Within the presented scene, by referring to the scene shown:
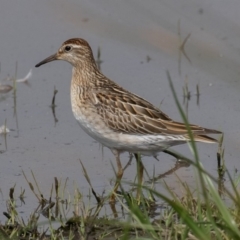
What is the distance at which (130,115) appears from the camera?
6410 millimetres

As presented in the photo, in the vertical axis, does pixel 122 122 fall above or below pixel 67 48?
below

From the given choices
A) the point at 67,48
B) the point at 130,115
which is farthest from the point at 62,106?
the point at 130,115

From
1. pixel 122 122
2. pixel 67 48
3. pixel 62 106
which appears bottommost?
pixel 62 106

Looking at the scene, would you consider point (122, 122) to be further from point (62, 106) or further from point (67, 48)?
point (62, 106)

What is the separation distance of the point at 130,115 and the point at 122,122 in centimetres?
11

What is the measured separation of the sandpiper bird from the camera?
6.11 m

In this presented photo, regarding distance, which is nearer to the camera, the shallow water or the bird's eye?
the shallow water

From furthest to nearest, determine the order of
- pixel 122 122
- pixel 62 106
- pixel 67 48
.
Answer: pixel 62 106, pixel 67 48, pixel 122 122

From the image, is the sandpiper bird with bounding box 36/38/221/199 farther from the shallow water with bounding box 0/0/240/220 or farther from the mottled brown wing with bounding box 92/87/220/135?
the shallow water with bounding box 0/0/240/220

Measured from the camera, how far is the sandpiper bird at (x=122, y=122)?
6109 mm

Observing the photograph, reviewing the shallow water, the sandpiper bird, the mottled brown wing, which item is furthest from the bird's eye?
the mottled brown wing

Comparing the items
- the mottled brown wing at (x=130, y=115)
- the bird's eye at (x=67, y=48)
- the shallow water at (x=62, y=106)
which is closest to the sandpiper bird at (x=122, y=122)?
the mottled brown wing at (x=130, y=115)

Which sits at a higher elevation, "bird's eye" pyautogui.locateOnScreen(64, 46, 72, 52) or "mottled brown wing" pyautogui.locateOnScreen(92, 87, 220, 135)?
"bird's eye" pyautogui.locateOnScreen(64, 46, 72, 52)

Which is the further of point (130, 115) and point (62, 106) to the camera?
point (62, 106)
